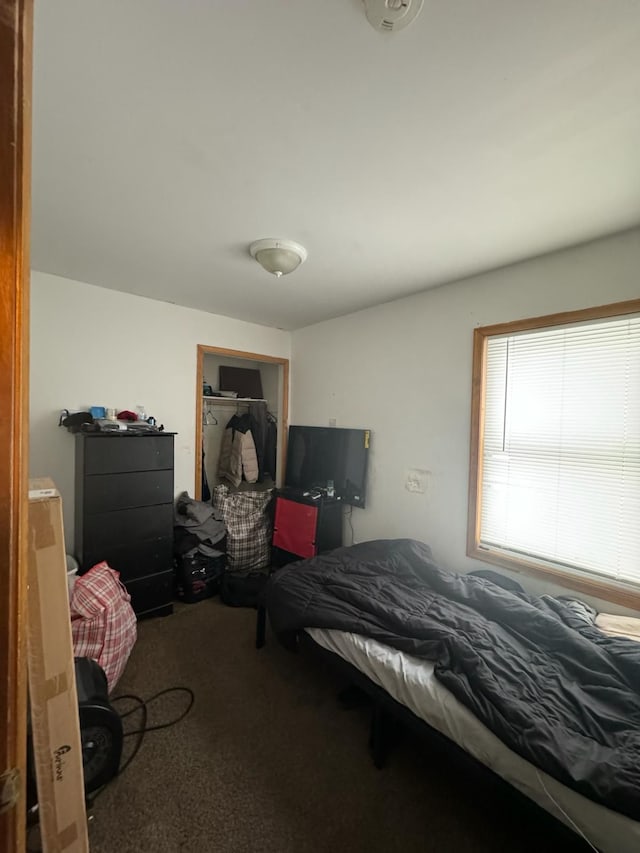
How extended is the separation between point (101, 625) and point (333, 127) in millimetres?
2486

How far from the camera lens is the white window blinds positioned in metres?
1.86

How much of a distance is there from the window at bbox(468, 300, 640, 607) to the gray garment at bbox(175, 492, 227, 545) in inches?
81.4

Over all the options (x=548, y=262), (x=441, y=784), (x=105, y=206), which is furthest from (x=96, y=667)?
(x=548, y=262)

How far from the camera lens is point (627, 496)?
1.85 m

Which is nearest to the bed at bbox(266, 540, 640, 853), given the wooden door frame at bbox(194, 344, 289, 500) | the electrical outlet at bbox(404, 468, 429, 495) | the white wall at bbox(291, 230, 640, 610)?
the white wall at bbox(291, 230, 640, 610)

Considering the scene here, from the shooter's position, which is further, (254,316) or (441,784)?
(254,316)

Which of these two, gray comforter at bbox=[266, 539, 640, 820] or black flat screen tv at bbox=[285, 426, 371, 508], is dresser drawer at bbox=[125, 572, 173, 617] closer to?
gray comforter at bbox=[266, 539, 640, 820]

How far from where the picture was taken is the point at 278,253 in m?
1.99

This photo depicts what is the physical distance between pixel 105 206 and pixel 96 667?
7.05 ft

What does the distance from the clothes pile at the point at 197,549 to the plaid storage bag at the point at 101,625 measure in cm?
82

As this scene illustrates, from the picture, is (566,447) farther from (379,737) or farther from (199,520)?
(199,520)

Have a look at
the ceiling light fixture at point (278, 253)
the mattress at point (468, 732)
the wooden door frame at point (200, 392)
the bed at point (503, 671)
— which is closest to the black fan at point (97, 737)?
the bed at point (503, 671)

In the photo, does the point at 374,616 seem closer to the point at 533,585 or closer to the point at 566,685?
the point at 566,685

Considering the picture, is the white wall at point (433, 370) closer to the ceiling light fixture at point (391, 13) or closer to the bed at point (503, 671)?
the bed at point (503, 671)
